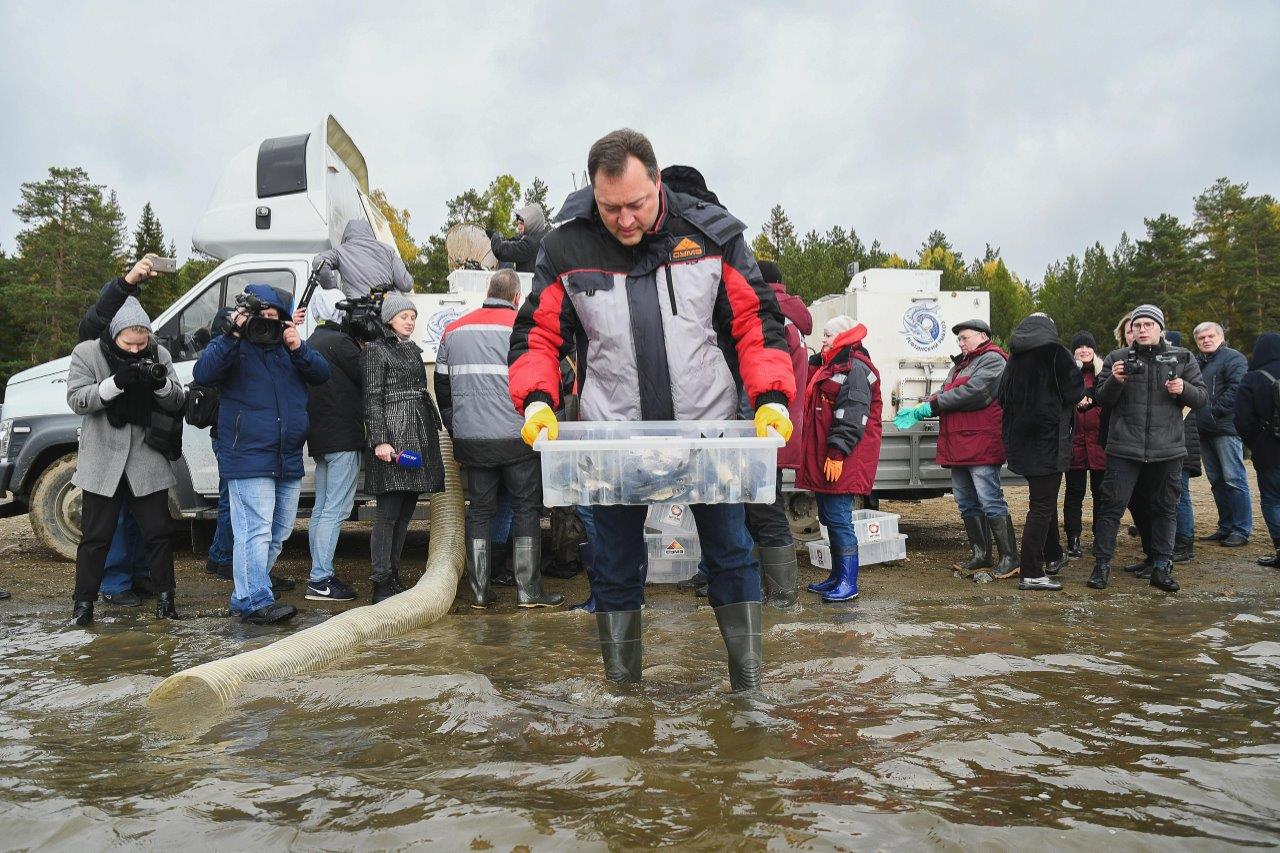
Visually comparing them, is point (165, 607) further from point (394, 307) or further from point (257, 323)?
point (394, 307)

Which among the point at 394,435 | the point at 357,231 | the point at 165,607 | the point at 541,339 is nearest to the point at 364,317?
the point at 394,435

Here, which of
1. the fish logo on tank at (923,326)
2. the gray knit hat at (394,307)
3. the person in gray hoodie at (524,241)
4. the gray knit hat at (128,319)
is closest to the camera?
the gray knit hat at (128,319)

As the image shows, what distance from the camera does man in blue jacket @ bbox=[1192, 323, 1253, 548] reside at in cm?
775

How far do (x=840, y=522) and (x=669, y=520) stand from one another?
1.28m

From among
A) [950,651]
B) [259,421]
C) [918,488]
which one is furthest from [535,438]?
[918,488]

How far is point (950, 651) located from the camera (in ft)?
13.9

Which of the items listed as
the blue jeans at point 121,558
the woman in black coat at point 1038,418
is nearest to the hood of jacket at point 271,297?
the blue jeans at point 121,558

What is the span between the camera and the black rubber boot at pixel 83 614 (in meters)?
5.19

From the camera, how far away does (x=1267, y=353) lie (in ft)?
25.3

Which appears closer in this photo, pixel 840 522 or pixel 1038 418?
pixel 840 522

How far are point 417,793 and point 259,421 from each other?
3425mm

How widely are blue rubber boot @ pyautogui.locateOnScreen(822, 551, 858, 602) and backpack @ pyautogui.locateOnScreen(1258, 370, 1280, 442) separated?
4.02 metres

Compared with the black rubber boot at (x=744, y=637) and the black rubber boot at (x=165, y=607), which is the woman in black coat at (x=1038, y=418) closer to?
the black rubber boot at (x=744, y=637)

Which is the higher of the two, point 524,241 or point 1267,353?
point 524,241
